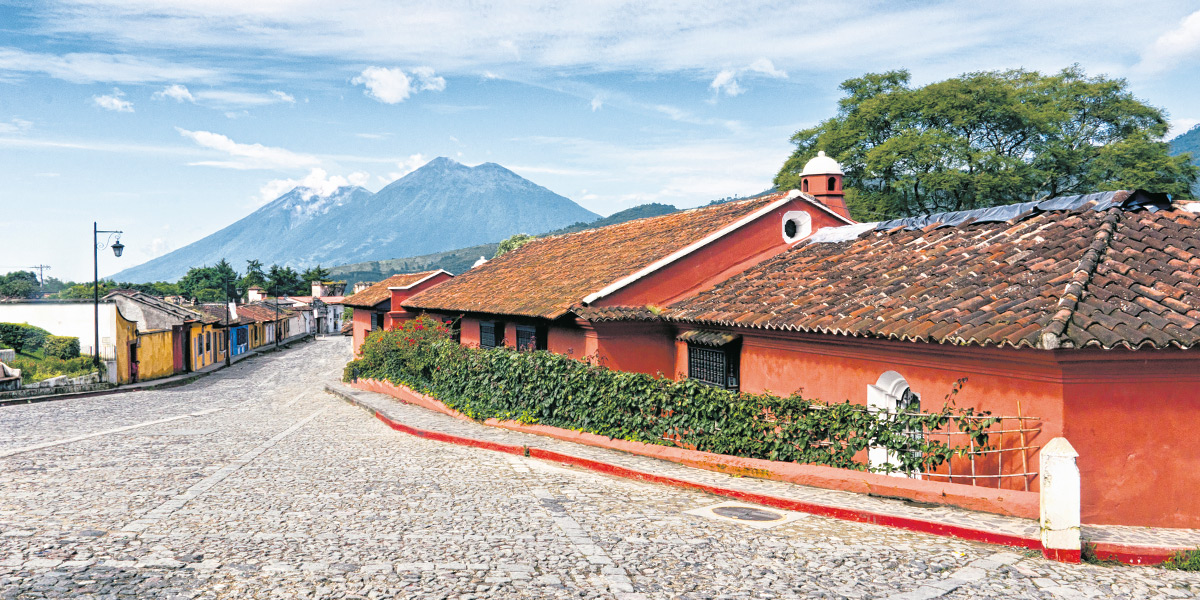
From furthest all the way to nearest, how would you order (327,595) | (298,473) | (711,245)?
Answer: (711,245), (298,473), (327,595)

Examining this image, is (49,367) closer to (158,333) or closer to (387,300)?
(158,333)

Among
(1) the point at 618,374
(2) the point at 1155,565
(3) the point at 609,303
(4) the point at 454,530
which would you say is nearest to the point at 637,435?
(1) the point at 618,374

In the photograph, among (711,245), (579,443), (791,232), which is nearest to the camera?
(579,443)

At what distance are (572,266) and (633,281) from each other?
552cm

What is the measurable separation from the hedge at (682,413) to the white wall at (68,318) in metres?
21.0

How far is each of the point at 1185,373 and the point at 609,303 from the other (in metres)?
9.58

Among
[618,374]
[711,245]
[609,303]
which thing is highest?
[711,245]

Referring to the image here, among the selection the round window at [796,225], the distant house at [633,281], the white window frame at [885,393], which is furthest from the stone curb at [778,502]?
the round window at [796,225]

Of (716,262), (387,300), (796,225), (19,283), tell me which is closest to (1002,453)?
(716,262)

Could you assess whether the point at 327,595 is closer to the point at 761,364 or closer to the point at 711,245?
the point at 761,364

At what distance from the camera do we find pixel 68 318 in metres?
32.4

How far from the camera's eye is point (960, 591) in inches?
242

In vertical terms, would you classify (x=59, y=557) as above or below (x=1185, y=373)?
below

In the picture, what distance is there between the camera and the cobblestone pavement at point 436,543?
6.21 metres
